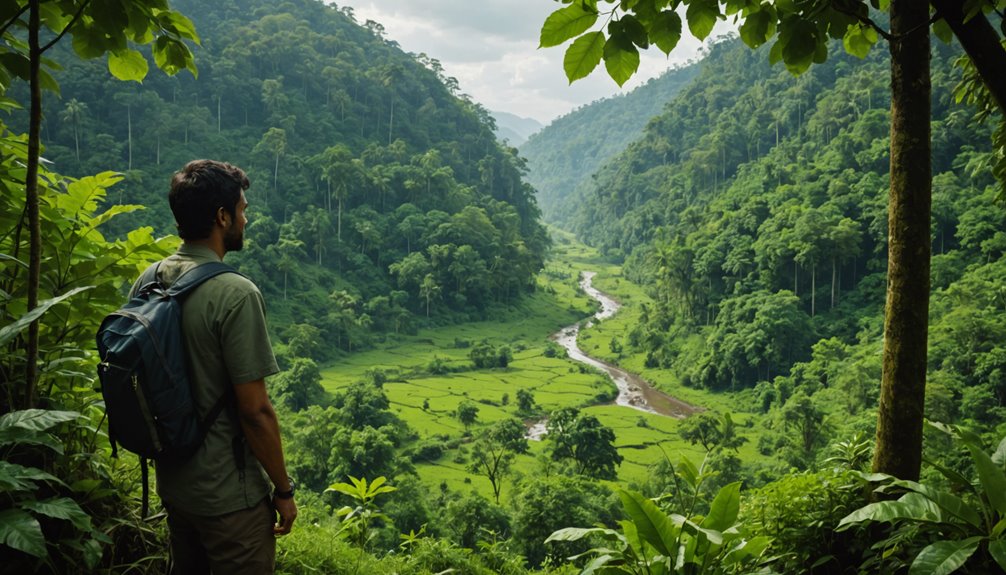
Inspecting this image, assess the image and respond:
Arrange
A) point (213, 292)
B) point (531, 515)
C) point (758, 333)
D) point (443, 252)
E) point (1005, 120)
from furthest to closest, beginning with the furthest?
point (443, 252) → point (758, 333) → point (531, 515) → point (1005, 120) → point (213, 292)

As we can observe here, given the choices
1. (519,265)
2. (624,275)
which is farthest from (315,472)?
(624,275)

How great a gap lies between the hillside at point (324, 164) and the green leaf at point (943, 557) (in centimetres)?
3237

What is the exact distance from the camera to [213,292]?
141 centimetres

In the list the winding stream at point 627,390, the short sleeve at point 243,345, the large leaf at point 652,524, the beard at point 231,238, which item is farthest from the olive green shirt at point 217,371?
the winding stream at point 627,390

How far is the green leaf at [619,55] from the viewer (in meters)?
1.17

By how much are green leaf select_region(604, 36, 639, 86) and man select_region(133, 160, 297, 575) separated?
3.01 feet

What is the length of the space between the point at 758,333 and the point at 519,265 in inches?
809

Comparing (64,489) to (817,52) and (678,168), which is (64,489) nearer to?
(817,52)

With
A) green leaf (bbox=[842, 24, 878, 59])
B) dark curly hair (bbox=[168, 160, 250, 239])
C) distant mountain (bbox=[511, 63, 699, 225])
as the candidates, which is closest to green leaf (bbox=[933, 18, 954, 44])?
green leaf (bbox=[842, 24, 878, 59])

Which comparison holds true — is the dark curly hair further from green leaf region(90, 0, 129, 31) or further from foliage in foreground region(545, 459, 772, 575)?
foliage in foreground region(545, 459, 772, 575)

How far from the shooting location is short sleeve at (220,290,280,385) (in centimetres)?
140

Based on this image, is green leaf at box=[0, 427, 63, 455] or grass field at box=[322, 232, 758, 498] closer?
green leaf at box=[0, 427, 63, 455]

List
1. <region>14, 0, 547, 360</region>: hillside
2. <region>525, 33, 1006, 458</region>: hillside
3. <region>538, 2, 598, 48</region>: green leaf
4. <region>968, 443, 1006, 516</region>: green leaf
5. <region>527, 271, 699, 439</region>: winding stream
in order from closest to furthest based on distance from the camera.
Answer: <region>538, 2, 598, 48</region>: green leaf, <region>968, 443, 1006, 516</region>: green leaf, <region>525, 33, 1006, 458</region>: hillside, <region>527, 271, 699, 439</region>: winding stream, <region>14, 0, 547, 360</region>: hillside

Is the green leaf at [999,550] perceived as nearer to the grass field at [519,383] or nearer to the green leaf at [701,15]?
the green leaf at [701,15]
